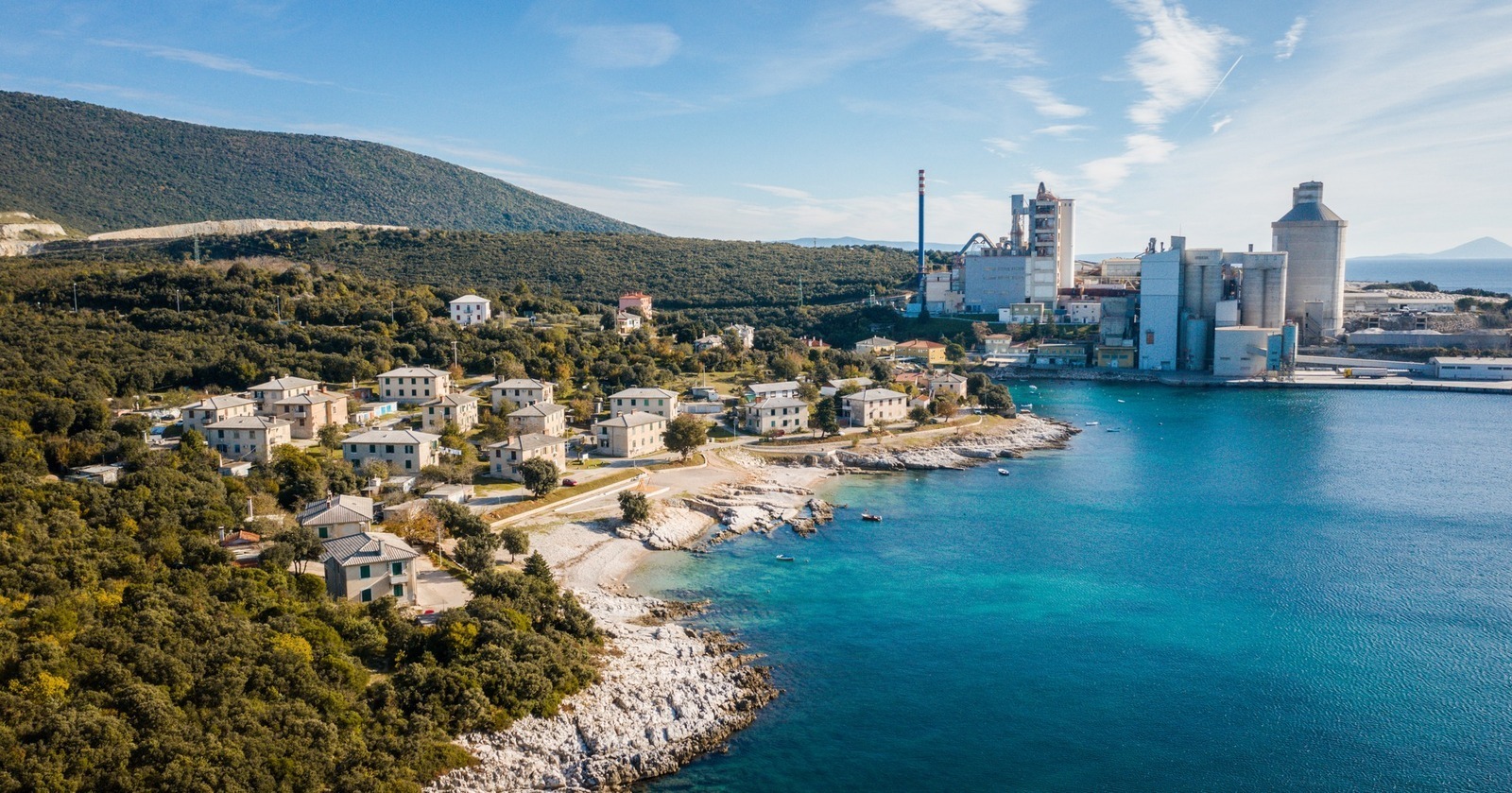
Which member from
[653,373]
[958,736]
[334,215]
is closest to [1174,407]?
[653,373]

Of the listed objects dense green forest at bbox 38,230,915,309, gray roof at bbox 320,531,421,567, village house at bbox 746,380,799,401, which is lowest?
gray roof at bbox 320,531,421,567

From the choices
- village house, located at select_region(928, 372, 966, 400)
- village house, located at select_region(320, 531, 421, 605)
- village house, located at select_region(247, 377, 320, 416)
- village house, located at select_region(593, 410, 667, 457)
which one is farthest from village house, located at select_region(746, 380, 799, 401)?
village house, located at select_region(320, 531, 421, 605)

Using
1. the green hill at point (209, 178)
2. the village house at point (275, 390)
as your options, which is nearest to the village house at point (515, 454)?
the village house at point (275, 390)

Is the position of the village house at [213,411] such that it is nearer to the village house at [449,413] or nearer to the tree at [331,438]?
the tree at [331,438]

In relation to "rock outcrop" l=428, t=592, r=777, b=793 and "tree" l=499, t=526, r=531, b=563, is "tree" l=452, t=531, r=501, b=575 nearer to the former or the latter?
"tree" l=499, t=526, r=531, b=563

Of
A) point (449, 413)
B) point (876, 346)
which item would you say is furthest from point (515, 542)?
point (876, 346)

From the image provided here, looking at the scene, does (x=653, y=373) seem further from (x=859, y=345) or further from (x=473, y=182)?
(x=473, y=182)

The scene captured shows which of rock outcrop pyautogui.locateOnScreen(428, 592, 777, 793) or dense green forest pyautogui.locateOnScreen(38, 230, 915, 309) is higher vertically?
dense green forest pyautogui.locateOnScreen(38, 230, 915, 309)
